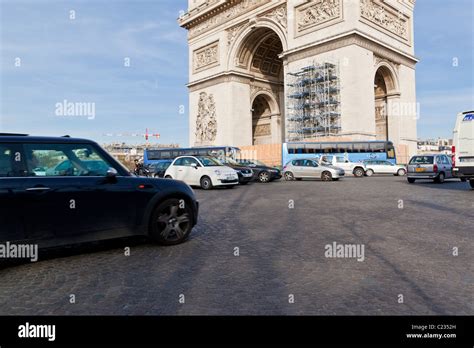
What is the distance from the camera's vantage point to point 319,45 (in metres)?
29.5

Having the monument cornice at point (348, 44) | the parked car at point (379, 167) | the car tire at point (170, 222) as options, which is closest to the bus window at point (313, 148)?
the parked car at point (379, 167)

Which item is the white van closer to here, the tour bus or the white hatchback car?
the white hatchback car

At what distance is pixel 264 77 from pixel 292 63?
9317 mm

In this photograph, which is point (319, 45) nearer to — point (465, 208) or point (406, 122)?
point (406, 122)

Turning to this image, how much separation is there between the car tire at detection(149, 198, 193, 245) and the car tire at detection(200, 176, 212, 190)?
971 centimetres

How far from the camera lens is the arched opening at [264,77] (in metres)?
37.7

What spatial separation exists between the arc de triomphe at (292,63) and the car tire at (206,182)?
16505 millimetres

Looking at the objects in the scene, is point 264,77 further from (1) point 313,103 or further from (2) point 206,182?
(2) point 206,182

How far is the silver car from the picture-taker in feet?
68.1

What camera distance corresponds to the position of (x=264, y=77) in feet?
135

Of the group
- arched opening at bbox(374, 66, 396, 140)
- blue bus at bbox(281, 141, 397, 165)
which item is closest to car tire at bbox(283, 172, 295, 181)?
blue bus at bbox(281, 141, 397, 165)

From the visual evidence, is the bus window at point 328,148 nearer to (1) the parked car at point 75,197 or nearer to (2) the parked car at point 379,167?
(2) the parked car at point 379,167
